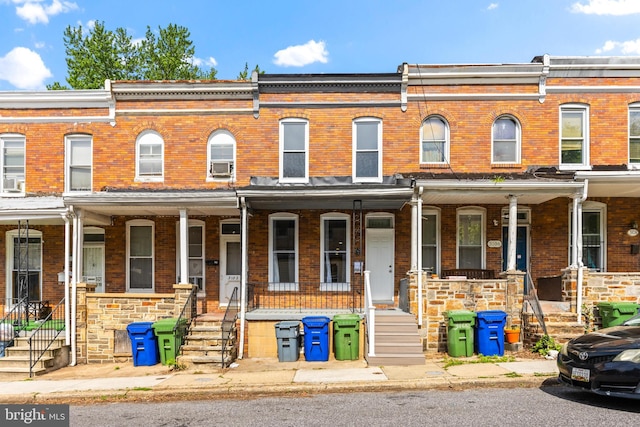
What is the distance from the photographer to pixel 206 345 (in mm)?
11938

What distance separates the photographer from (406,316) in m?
12.3

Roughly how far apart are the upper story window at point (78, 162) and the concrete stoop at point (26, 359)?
465cm

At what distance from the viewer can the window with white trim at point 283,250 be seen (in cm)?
1469

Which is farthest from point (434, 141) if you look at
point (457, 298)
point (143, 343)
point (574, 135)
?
point (143, 343)

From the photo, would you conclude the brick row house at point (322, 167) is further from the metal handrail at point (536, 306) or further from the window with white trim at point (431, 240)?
the metal handrail at point (536, 306)

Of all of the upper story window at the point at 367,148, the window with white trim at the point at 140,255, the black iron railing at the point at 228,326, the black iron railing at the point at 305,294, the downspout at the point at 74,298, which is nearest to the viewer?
the black iron railing at the point at 228,326

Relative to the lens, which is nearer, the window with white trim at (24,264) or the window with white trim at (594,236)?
the window with white trim at (594,236)

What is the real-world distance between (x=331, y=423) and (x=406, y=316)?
18.0 feet

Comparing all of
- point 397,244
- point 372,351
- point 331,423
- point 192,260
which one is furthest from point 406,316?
point 192,260

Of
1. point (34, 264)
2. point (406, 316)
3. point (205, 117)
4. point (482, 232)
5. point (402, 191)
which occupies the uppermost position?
point (205, 117)

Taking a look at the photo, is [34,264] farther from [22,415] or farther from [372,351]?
[372,351]

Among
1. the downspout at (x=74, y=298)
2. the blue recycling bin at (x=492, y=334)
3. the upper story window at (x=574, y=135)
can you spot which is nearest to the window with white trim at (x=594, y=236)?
the upper story window at (x=574, y=135)

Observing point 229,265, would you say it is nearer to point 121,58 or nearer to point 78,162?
point 78,162

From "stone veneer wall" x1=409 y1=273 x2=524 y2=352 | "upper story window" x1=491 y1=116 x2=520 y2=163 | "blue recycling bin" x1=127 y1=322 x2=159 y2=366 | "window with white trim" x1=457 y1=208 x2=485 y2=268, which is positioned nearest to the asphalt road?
"blue recycling bin" x1=127 y1=322 x2=159 y2=366
